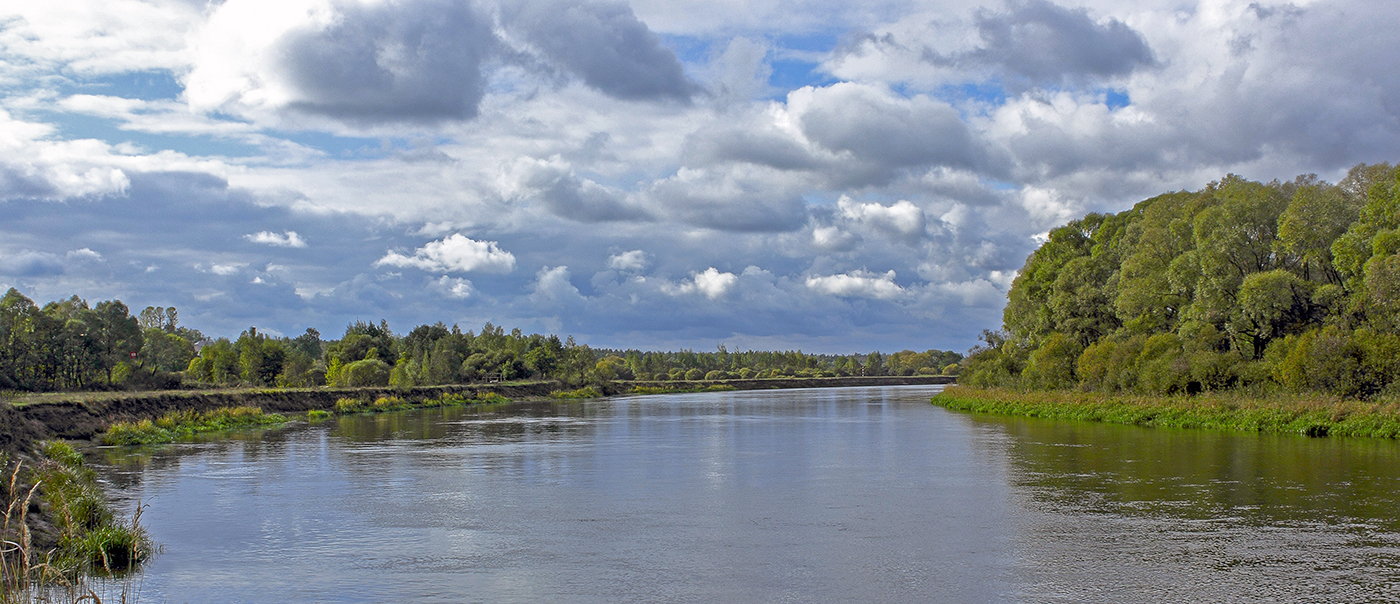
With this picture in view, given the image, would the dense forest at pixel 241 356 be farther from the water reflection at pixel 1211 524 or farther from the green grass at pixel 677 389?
the water reflection at pixel 1211 524

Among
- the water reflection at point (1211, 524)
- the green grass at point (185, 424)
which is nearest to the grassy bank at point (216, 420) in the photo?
the green grass at point (185, 424)

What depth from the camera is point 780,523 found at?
63.1ft

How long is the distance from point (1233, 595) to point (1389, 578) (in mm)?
2774

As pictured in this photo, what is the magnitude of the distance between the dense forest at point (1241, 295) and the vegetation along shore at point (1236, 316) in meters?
0.08

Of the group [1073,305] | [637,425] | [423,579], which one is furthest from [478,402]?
[423,579]

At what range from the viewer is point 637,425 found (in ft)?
184

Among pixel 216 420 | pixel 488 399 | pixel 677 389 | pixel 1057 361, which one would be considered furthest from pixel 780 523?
pixel 677 389

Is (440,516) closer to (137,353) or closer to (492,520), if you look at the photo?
(492,520)

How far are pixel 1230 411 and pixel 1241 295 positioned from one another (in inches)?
252

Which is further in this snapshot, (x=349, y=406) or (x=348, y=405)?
(x=348, y=405)

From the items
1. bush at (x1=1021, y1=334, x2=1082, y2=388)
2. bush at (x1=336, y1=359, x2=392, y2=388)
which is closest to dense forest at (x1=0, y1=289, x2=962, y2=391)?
bush at (x1=336, y1=359, x2=392, y2=388)

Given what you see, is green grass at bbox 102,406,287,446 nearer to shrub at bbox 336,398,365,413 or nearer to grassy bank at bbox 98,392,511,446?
grassy bank at bbox 98,392,511,446

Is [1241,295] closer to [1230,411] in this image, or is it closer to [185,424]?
[1230,411]

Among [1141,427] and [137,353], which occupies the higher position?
[137,353]
